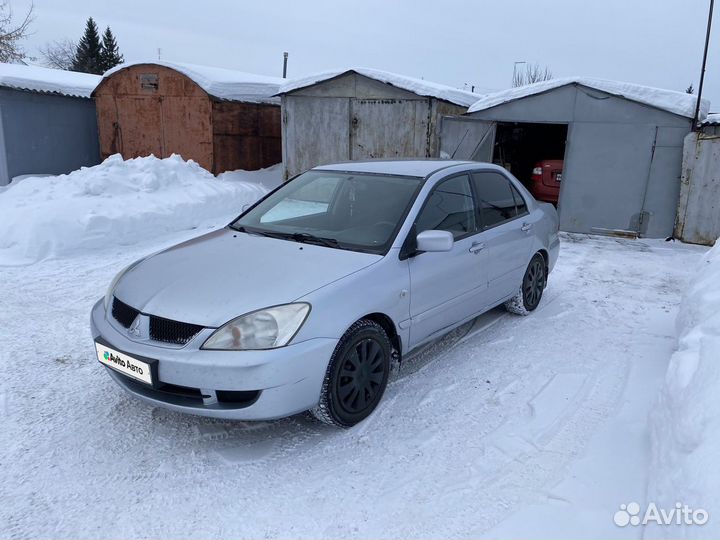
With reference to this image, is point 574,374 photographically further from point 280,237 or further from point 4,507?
point 4,507

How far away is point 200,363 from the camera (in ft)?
9.02

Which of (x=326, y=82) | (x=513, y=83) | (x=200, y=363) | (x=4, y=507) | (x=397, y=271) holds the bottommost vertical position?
(x=4, y=507)

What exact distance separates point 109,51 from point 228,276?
4947cm

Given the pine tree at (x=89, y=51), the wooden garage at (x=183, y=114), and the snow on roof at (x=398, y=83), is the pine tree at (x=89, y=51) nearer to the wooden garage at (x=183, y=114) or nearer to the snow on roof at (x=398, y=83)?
the wooden garage at (x=183, y=114)

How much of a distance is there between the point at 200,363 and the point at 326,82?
379 inches

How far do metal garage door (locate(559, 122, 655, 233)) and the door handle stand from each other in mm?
6313

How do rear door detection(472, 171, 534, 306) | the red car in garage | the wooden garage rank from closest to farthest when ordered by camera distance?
rear door detection(472, 171, 534, 306) < the red car in garage < the wooden garage

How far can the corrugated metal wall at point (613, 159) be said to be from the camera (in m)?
8.99

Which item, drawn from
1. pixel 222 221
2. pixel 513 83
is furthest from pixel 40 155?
pixel 513 83

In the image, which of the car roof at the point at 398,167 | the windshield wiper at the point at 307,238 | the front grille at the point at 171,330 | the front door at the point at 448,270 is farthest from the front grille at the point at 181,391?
the car roof at the point at 398,167

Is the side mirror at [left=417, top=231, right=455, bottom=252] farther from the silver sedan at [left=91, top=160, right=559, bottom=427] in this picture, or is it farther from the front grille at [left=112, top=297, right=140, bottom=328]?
the front grille at [left=112, top=297, right=140, bottom=328]

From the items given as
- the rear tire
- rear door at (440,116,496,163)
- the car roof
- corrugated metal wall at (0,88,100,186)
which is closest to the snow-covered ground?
the rear tire

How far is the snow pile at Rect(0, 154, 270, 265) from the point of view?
Answer: 7.13 metres

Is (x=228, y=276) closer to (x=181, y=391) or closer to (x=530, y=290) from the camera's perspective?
(x=181, y=391)
